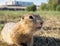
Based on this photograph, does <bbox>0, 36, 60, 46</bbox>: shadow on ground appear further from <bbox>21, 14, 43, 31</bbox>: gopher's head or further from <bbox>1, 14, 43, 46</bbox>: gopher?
<bbox>21, 14, 43, 31</bbox>: gopher's head

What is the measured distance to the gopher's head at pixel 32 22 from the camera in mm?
3824

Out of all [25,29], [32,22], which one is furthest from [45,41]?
[32,22]

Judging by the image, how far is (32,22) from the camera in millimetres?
3930

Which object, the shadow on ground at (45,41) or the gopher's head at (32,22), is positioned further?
the shadow on ground at (45,41)

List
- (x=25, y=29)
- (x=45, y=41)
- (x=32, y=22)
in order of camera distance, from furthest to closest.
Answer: (x=45, y=41), (x=25, y=29), (x=32, y=22)

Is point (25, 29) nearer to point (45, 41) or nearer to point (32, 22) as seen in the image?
point (32, 22)

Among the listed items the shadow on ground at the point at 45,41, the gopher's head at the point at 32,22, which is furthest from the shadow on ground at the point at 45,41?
the gopher's head at the point at 32,22

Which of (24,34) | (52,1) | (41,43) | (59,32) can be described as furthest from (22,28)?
(52,1)

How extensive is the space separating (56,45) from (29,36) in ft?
4.06

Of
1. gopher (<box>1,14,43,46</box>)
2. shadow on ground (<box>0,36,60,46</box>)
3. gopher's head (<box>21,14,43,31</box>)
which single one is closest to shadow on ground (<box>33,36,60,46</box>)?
shadow on ground (<box>0,36,60,46</box>)

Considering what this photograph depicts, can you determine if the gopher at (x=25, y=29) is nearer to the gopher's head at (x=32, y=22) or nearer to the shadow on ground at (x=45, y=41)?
the gopher's head at (x=32, y=22)

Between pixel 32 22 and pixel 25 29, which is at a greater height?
pixel 32 22

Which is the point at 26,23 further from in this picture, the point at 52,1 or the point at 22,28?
the point at 52,1

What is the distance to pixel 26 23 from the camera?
406 centimetres
